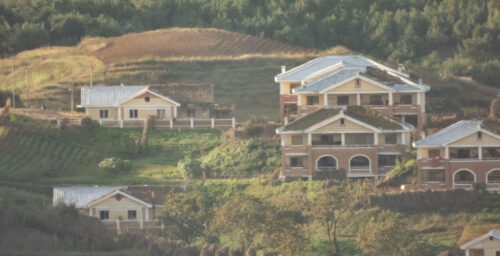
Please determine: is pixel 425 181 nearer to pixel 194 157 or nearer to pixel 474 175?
pixel 474 175

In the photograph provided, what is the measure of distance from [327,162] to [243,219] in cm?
1133

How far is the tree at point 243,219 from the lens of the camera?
60.0 m

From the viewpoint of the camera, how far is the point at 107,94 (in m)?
82.2

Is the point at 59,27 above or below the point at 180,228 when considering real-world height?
above

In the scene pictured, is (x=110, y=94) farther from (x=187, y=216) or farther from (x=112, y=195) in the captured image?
(x=187, y=216)

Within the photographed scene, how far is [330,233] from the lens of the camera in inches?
2461

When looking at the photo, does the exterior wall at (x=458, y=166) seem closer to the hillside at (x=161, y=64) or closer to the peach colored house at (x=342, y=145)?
the peach colored house at (x=342, y=145)

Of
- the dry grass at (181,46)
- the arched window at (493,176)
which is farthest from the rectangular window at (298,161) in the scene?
the dry grass at (181,46)

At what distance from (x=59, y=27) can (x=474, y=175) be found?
51615 millimetres

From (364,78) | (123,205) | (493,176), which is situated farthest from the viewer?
(364,78)

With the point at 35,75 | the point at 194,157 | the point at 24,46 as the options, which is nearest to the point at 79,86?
the point at 35,75

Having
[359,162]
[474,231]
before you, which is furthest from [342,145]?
[474,231]

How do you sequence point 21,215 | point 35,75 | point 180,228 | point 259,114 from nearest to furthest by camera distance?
point 21,215 → point 180,228 → point 259,114 → point 35,75

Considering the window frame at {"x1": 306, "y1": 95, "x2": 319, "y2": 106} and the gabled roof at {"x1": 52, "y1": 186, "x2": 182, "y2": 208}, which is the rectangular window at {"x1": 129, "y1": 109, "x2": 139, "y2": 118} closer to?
the window frame at {"x1": 306, "y1": 95, "x2": 319, "y2": 106}
